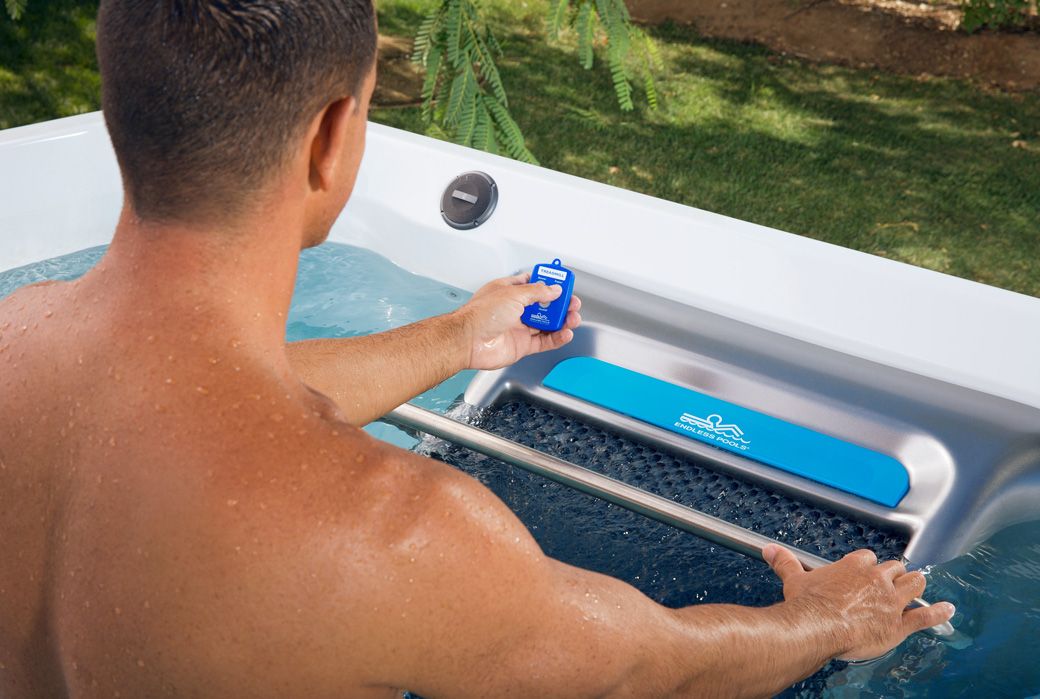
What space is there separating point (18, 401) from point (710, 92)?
175 inches

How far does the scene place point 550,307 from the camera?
1.81 m

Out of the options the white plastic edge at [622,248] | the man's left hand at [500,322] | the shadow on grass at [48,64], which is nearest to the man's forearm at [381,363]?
the man's left hand at [500,322]

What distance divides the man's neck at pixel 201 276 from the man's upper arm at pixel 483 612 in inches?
7.8

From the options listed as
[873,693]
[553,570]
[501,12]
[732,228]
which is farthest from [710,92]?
[553,570]

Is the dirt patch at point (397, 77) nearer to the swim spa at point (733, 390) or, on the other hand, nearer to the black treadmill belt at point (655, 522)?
the swim spa at point (733, 390)

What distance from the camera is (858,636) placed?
139 cm

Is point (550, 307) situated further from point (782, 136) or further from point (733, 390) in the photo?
point (782, 136)

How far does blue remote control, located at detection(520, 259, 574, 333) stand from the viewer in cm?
181

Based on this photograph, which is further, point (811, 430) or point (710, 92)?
point (710, 92)

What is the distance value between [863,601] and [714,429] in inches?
28.5

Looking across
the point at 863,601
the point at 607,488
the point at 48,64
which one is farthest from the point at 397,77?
the point at 863,601

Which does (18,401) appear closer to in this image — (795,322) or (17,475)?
Answer: (17,475)

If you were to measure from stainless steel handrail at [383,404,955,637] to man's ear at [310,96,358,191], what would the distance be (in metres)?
0.79

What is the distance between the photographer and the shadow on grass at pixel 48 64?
14.4 feet
